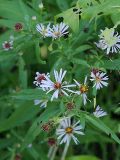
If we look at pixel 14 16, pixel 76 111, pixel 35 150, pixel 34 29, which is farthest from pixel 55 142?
pixel 14 16

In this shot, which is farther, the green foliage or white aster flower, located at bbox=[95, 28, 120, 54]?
the green foliage

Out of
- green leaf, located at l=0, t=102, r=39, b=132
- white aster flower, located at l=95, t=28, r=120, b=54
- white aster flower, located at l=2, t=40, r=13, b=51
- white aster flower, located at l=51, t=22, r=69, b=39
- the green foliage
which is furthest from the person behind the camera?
green leaf, located at l=0, t=102, r=39, b=132

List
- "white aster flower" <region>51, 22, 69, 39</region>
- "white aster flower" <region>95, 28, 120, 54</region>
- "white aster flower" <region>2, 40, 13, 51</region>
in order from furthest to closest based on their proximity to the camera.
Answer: "white aster flower" <region>2, 40, 13, 51</region>, "white aster flower" <region>51, 22, 69, 39</region>, "white aster flower" <region>95, 28, 120, 54</region>

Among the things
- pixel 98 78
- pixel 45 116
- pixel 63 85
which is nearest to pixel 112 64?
pixel 98 78

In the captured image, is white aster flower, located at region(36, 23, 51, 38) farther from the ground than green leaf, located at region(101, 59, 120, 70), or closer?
farther from the ground

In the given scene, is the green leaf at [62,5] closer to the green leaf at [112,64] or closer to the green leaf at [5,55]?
the green leaf at [5,55]

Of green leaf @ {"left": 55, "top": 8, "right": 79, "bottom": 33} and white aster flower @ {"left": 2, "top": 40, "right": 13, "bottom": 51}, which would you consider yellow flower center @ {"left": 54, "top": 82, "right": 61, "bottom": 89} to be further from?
white aster flower @ {"left": 2, "top": 40, "right": 13, "bottom": 51}

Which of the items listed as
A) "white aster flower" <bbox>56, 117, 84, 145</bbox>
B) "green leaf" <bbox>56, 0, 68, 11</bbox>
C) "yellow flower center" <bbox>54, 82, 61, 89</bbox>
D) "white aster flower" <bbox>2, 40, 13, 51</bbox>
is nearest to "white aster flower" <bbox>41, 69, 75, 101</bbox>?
"yellow flower center" <bbox>54, 82, 61, 89</bbox>

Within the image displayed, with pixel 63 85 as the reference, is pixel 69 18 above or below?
above

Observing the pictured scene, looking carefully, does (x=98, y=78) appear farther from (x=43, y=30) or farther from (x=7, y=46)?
(x=7, y=46)

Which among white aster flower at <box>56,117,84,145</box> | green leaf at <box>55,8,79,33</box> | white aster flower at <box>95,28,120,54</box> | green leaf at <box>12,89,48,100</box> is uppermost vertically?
green leaf at <box>55,8,79,33</box>
